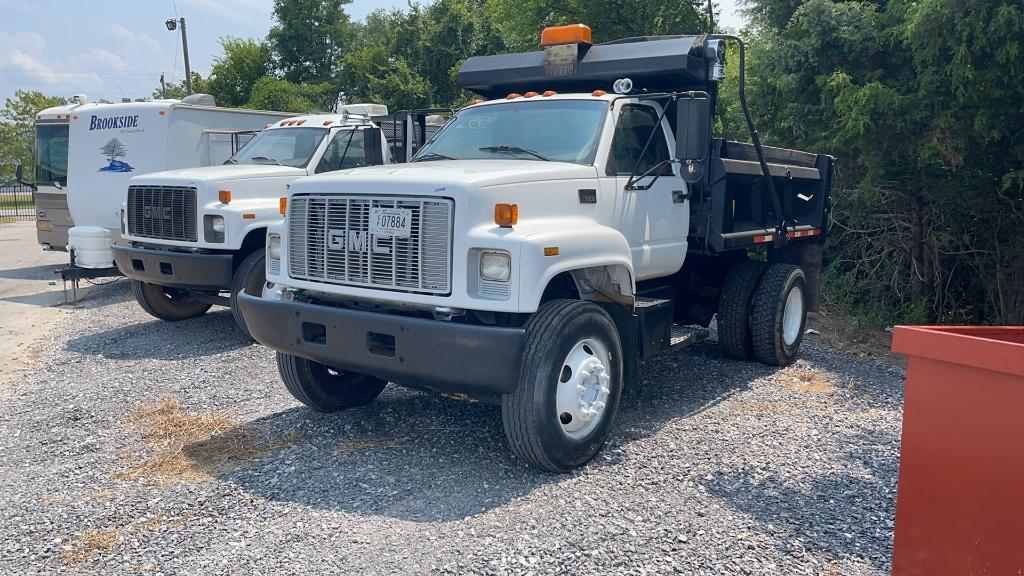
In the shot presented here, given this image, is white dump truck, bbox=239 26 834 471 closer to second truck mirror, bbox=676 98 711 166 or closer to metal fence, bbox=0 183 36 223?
second truck mirror, bbox=676 98 711 166

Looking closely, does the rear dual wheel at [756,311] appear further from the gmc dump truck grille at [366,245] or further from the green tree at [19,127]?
the green tree at [19,127]

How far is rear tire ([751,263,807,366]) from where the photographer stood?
7.63 m

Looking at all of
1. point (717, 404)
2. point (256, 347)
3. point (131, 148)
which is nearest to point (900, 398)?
point (717, 404)

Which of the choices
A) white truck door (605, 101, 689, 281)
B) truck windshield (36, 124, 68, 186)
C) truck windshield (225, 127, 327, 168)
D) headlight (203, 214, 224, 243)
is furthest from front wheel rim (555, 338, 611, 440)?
truck windshield (36, 124, 68, 186)

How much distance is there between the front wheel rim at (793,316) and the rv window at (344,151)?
514 cm

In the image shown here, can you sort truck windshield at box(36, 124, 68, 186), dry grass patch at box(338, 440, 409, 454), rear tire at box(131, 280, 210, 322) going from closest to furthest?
dry grass patch at box(338, 440, 409, 454)
rear tire at box(131, 280, 210, 322)
truck windshield at box(36, 124, 68, 186)

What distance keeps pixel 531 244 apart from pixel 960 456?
89.1 inches

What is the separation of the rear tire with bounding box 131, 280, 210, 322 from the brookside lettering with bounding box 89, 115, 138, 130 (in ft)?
13.0

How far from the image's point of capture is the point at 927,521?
11.5ft

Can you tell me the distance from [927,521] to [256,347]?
22.0ft

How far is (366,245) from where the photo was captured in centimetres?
501

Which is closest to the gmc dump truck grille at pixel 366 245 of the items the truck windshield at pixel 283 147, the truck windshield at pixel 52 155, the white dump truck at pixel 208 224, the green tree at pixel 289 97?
the white dump truck at pixel 208 224

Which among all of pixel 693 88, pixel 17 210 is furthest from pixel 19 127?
pixel 693 88

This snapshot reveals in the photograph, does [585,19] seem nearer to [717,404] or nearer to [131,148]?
[131,148]
